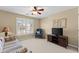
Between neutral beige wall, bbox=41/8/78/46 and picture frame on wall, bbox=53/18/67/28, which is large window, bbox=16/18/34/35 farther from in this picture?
picture frame on wall, bbox=53/18/67/28

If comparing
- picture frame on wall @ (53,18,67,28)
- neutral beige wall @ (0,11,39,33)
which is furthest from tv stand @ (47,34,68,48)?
neutral beige wall @ (0,11,39,33)

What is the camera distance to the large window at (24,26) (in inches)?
79.6

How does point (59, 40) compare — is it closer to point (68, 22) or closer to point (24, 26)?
point (68, 22)

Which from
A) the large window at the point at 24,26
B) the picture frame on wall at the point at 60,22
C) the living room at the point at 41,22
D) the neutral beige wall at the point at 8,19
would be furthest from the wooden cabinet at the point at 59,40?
the neutral beige wall at the point at 8,19

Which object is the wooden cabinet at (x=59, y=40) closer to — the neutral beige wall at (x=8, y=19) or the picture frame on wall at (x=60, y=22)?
the picture frame on wall at (x=60, y=22)

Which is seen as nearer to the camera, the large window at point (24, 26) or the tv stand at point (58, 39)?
the large window at point (24, 26)

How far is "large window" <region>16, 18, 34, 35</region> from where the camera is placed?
2021 millimetres

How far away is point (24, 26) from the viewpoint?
2.09 meters
